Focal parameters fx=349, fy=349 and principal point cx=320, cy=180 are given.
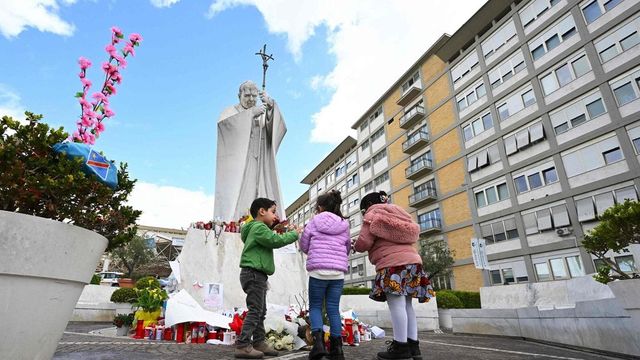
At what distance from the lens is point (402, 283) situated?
313 cm

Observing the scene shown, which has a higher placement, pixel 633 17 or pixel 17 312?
pixel 633 17

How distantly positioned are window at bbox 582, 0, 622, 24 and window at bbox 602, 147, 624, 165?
720cm

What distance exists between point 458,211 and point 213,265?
70.6 feet

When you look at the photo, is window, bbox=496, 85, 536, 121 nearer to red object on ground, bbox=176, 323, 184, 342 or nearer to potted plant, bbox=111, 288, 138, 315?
potted plant, bbox=111, 288, 138, 315

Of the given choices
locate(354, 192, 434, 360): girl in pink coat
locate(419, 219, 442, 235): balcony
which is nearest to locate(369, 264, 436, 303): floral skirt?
locate(354, 192, 434, 360): girl in pink coat

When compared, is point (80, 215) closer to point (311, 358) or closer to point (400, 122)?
point (311, 358)

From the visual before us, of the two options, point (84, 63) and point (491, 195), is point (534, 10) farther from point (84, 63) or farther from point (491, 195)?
point (84, 63)

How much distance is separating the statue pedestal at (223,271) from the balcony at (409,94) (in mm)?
26116

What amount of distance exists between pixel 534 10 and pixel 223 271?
2430 centimetres

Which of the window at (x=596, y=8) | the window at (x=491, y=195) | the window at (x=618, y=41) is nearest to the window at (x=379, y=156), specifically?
the window at (x=491, y=195)

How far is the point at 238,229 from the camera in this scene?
7707 mm

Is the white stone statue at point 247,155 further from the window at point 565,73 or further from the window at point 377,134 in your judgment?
the window at point 377,134

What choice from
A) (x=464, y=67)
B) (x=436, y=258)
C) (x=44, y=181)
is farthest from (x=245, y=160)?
(x=464, y=67)

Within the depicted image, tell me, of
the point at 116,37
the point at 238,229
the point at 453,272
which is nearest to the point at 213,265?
the point at 238,229
